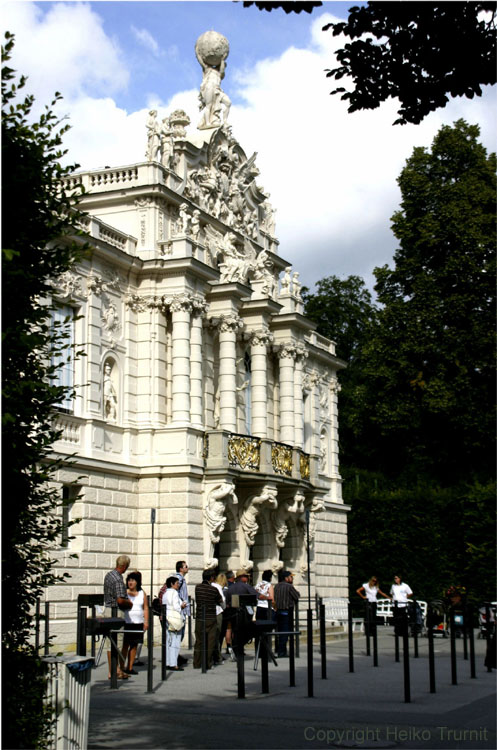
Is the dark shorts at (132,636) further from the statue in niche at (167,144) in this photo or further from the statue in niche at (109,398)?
the statue in niche at (167,144)

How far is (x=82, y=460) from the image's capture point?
26.6 meters

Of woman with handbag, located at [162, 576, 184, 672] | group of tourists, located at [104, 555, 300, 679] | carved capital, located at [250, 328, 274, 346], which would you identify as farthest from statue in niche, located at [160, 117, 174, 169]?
woman with handbag, located at [162, 576, 184, 672]

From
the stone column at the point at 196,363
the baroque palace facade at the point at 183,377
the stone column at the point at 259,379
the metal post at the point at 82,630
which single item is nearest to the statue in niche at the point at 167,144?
the baroque palace facade at the point at 183,377

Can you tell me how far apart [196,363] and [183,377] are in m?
0.88

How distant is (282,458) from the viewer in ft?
111

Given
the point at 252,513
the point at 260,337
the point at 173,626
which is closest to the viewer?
the point at 173,626

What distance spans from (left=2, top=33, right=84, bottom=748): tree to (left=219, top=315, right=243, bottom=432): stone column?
23.6 metres

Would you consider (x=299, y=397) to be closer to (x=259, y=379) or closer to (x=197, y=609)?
(x=259, y=379)

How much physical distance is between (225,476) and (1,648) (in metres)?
21.6

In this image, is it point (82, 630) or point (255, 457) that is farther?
point (255, 457)

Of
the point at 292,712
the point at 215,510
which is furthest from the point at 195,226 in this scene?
the point at 292,712

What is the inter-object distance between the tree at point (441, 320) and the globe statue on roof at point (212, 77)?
11083 millimetres

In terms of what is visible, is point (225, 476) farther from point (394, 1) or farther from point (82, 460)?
point (394, 1)

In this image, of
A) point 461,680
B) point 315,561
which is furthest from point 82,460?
point 315,561
